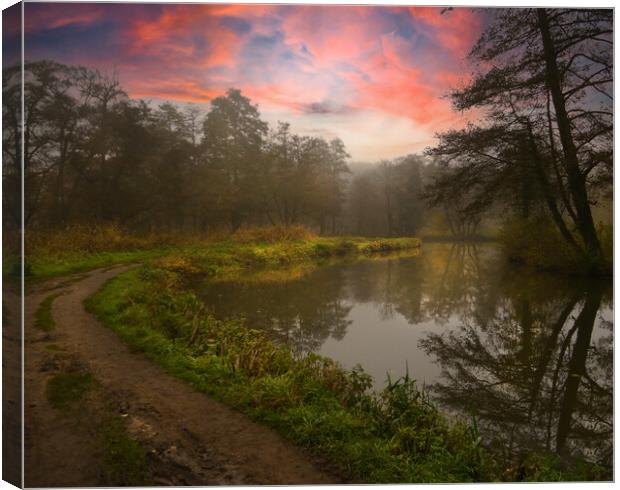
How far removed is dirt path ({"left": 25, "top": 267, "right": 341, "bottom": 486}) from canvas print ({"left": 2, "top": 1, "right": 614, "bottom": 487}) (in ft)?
0.06

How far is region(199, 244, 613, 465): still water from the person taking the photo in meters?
3.98

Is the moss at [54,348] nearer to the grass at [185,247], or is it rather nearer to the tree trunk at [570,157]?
the grass at [185,247]

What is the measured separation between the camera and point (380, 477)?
3.21 meters

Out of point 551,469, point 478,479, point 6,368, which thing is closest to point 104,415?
point 6,368

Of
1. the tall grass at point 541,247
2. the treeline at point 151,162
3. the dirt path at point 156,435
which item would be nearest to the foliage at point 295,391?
the dirt path at point 156,435

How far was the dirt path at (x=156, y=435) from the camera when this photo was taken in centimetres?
327

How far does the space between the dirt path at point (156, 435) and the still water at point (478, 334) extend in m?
1.65

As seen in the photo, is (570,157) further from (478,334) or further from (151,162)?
(151,162)

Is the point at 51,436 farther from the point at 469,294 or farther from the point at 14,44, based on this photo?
the point at 469,294

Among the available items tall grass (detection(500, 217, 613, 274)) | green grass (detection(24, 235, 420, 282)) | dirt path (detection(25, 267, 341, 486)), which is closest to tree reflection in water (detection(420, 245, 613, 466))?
tall grass (detection(500, 217, 613, 274))

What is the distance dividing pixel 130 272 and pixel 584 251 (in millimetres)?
5759

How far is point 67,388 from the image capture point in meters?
3.96

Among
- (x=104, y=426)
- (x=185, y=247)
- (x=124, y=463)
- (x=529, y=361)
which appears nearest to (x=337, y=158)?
(x=185, y=247)

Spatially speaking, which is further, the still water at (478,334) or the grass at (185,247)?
the grass at (185,247)
